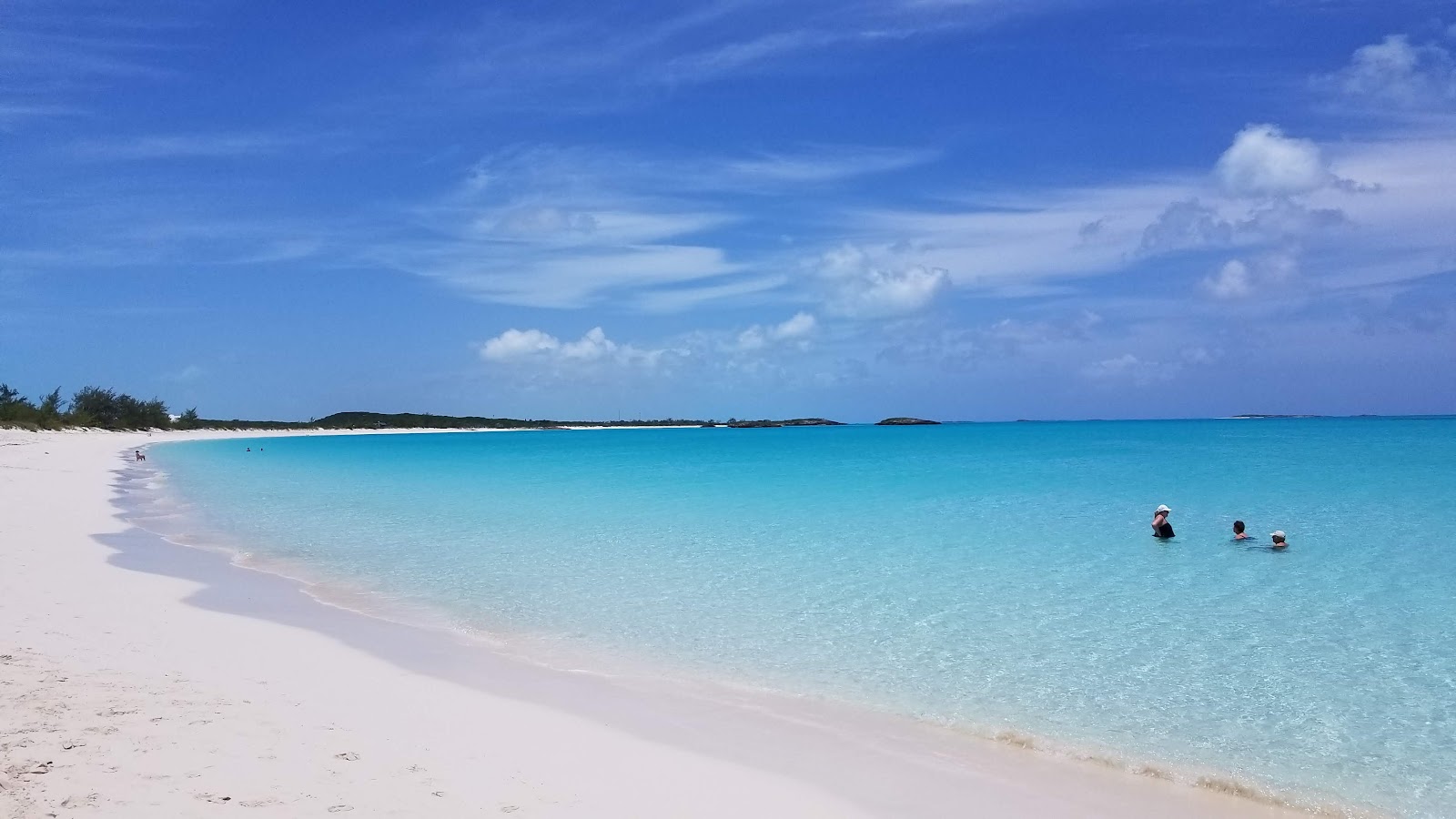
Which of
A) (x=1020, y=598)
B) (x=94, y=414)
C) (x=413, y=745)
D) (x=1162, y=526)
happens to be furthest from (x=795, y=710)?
(x=94, y=414)

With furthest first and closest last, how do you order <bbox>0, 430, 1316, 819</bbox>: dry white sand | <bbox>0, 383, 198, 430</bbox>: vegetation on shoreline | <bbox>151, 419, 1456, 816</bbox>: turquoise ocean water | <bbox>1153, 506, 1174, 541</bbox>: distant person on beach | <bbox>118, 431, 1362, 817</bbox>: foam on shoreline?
<bbox>0, 383, 198, 430</bbox>: vegetation on shoreline < <bbox>1153, 506, 1174, 541</bbox>: distant person on beach < <bbox>151, 419, 1456, 816</bbox>: turquoise ocean water < <bbox>118, 431, 1362, 817</bbox>: foam on shoreline < <bbox>0, 430, 1316, 819</bbox>: dry white sand

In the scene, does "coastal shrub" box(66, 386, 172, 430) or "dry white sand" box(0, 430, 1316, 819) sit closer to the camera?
"dry white sand" box(0, 430, 1316, 819)

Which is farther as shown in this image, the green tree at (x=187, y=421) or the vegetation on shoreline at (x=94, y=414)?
the green tree at (x=187, y=421)

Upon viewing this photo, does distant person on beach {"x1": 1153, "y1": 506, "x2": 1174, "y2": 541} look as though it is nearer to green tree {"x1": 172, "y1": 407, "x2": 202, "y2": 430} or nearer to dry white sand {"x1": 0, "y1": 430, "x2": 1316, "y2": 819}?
dry white sand {"x1": 0, "y1": 430, "x2": 1316, "y2": 819}

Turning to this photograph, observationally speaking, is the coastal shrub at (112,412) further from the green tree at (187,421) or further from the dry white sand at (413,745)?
the dry white sand at (413,745)

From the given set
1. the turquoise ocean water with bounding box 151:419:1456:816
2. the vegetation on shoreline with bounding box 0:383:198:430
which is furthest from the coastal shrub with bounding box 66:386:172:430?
the turquoise ocean water with bounding box 151:419:1456:816

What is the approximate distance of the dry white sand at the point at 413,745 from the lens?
490cm

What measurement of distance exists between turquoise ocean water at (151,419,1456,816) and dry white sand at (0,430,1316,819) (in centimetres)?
106

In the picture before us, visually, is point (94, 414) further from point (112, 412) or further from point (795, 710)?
point (795, 710)

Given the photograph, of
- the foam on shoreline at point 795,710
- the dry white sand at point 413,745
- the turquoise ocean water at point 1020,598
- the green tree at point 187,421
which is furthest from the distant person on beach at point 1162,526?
the green tree at point 187,421

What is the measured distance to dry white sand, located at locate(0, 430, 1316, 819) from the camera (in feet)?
16.1

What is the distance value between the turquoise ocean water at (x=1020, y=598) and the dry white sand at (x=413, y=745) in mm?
1063

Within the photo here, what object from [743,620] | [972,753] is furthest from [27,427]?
[972,753]

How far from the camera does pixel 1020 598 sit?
11.8 metres
